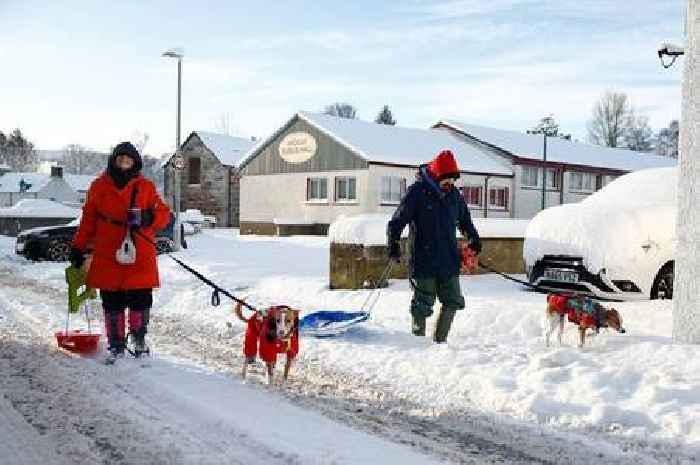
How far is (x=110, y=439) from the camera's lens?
395cm

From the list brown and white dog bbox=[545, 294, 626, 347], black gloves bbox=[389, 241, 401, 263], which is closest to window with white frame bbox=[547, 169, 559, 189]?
brown and white dog bbox=[545, 294, 626, 347]

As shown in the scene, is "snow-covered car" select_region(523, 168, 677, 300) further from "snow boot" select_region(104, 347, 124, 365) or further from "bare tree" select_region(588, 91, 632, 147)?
"bare tree" select_region(588, 91, 632, 147)

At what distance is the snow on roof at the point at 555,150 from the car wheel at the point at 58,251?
2090cm

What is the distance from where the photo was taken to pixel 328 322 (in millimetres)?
7527

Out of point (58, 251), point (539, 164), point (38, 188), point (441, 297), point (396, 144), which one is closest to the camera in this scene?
point (441, 297)

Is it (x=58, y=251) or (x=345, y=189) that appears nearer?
(x=58, y=251)

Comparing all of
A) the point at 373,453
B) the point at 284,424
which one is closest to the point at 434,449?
the point at 373,453

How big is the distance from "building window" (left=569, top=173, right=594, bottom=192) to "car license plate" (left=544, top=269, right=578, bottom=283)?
91.9ft

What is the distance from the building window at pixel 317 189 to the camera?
97.9 ft

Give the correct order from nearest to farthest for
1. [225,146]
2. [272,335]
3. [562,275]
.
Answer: [272,335] < [562,275] < [225,146]

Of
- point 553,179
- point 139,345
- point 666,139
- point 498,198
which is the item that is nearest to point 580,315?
point 139,345

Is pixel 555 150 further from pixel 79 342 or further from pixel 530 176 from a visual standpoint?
pixel 79 342

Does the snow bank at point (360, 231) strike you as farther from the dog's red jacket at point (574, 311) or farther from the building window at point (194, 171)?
the building window at point (194, 171)

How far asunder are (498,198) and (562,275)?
77.7ft
